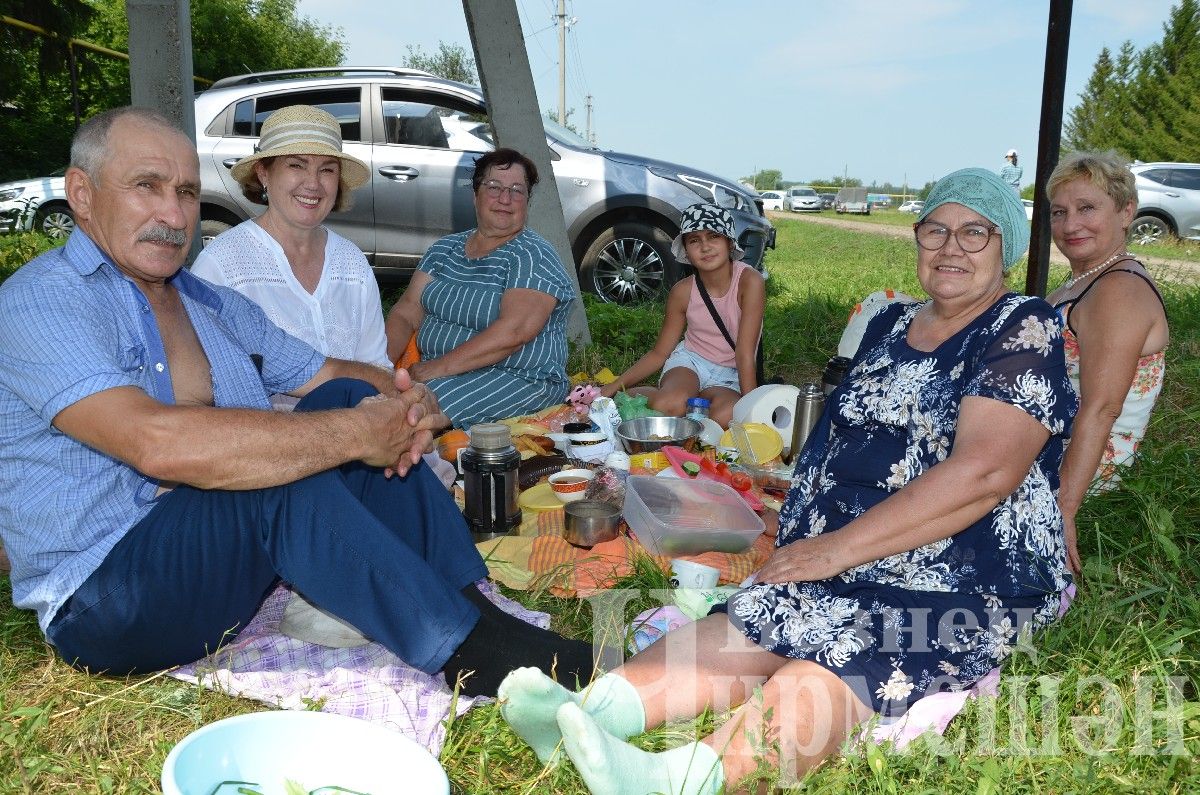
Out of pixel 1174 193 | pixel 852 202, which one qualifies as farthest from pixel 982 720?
pixel 852 202

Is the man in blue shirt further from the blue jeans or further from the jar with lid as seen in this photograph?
the jar with lid

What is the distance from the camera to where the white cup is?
2.87m

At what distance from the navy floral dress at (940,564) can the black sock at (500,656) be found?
44 centimetres

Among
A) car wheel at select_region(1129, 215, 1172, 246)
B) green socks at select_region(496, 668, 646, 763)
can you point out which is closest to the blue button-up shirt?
green socks at select_region(496, 668, 646, 763)

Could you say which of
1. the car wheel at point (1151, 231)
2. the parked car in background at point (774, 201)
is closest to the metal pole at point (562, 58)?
the parked car in background at point (774, 201)

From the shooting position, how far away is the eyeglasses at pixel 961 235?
7.24 feet

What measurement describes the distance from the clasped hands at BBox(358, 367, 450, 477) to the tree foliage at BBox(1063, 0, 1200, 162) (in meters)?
29.6

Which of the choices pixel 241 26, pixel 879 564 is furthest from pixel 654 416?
pixel 241 26

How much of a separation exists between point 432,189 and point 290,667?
216 inches

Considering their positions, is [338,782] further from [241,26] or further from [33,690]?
[241,26]

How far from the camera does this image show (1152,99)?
28609 millimetres

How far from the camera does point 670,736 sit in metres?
2.04

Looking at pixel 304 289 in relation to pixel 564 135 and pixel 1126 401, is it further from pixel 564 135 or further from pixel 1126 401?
pixel 564 135

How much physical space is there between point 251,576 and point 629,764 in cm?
103
